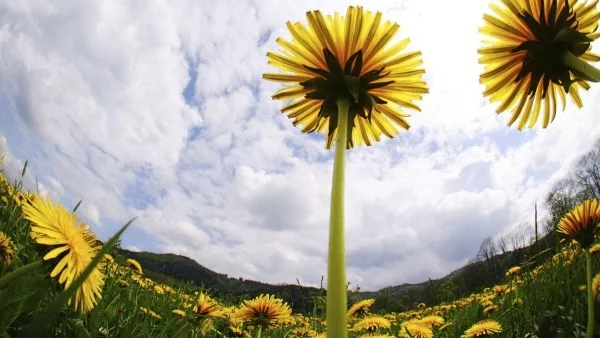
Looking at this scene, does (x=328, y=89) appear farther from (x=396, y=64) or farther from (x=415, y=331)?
(x=415, y=331)

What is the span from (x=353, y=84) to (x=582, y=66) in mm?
778

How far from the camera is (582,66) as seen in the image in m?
1.35

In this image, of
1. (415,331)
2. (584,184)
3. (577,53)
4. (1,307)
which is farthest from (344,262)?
(584,184)

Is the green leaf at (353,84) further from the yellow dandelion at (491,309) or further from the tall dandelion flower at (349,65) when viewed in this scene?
the yellow dandelion at (491,309)

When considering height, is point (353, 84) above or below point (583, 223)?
below

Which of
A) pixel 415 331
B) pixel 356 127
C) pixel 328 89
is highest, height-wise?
pixel 356 127

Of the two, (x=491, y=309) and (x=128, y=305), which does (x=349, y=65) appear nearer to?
(x=128, y=305)

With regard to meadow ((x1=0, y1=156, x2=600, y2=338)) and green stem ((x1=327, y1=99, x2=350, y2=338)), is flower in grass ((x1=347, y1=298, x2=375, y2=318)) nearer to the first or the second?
meadow ((x1=0, y1=156, x2=600, y2=338))

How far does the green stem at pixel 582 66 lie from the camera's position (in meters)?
1.24

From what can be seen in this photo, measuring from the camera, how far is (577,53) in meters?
1.66

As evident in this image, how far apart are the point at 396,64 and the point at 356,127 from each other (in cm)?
37

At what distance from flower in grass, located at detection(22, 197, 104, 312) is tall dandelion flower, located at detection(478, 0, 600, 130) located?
187 centimetres

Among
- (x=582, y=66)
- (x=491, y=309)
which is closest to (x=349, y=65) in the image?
(x=582, y=66)

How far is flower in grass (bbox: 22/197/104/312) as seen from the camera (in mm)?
1188
